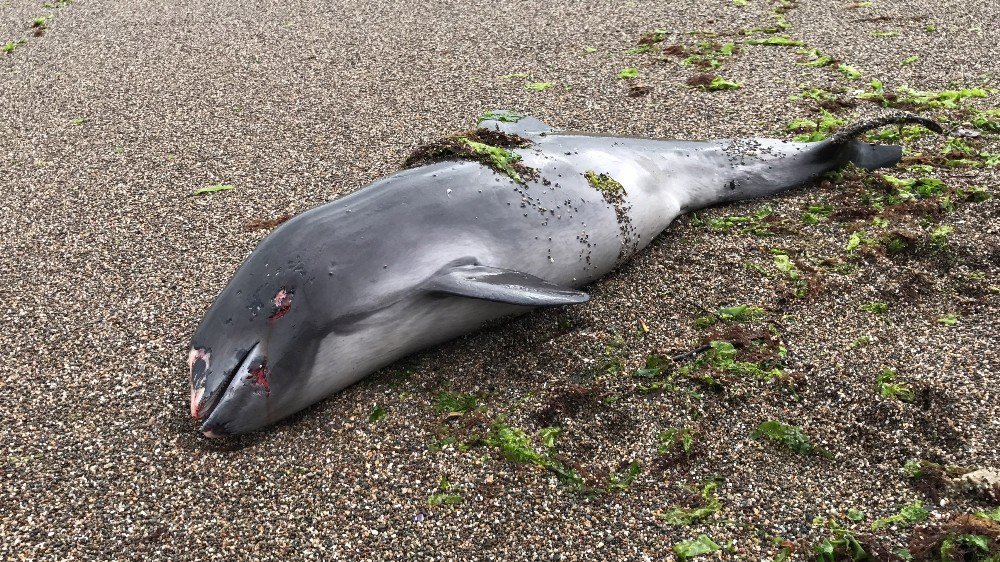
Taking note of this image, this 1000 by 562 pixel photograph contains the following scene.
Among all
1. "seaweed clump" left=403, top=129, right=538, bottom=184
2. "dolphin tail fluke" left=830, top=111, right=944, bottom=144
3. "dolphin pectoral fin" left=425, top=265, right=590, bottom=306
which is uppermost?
"seaweed clump" left=403, top=129, right=538, bottom=184

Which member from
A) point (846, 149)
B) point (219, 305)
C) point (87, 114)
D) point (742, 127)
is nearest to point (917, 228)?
point (846, 149)

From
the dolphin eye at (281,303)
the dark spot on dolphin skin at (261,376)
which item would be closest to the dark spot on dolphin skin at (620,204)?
the dolphin eye at (281,303)

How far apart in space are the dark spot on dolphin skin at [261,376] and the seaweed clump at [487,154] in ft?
5.43

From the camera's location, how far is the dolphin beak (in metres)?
3.52

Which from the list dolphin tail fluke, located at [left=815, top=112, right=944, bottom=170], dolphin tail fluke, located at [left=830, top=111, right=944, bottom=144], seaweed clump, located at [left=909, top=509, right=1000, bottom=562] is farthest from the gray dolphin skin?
seaweed clump, located at [left=909, top=509, right=1000, bottom=562]

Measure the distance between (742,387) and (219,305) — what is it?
2.61 meters

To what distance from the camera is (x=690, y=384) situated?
12.3 ft

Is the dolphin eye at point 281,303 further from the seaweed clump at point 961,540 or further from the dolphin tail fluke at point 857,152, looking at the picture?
the dolphin tail fluke at point 857,152

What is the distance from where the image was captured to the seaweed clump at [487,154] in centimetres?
449

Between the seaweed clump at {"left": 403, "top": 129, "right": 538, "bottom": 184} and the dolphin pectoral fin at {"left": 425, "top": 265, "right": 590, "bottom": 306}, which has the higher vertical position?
the seaweed clump at {"left": 403, "top": 129, "right": 538, "bottom": 184}

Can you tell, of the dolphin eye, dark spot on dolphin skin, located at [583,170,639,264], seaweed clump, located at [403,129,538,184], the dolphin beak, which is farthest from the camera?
dark spot on dolphin skin, located at [583,170,639,264]

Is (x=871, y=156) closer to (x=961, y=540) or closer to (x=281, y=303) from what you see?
(x=961, y=540)

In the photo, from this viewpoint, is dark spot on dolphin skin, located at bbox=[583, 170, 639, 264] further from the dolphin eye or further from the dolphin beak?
the dolphin beak

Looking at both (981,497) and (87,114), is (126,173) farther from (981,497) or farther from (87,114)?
(981,497)
